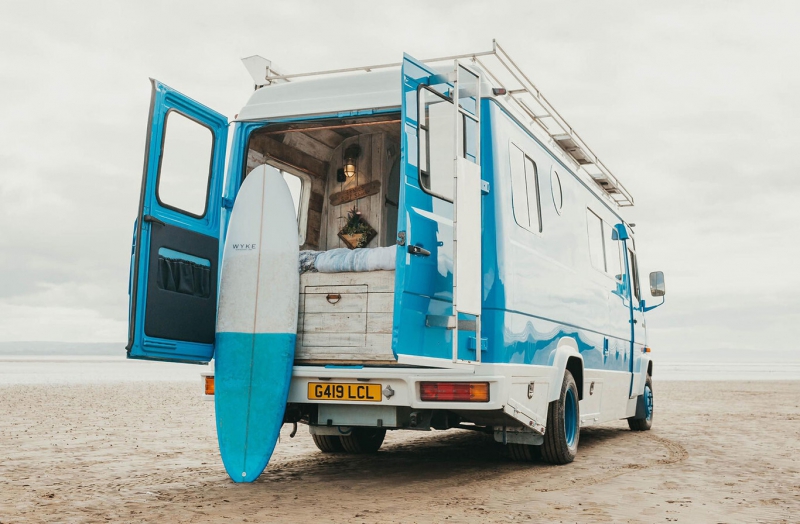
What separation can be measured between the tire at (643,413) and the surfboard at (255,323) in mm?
6349

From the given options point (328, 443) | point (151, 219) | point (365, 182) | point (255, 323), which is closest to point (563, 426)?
point (328, 443)

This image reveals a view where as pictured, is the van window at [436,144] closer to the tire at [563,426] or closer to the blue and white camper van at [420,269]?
the blue and white camper van at [420,269]

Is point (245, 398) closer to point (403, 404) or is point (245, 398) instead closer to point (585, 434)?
point (403, 404)

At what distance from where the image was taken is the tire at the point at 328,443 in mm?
8227

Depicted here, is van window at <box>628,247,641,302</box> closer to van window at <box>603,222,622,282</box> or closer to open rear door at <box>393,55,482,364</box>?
van window at <box>603,222,622,282</box>

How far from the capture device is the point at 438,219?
5965 millimetres

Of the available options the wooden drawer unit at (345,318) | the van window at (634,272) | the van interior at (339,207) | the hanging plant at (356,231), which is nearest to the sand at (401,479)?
the wooden drawer unit at (345,318)

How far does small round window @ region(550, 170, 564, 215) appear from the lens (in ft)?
24.7

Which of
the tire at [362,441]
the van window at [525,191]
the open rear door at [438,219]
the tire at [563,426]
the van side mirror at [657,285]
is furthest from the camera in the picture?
the van side mirror at [657,285]

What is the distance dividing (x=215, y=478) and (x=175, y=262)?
5.74 feet

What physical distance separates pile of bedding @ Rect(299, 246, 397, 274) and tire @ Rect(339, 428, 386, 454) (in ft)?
6.55

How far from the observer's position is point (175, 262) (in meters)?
6.35

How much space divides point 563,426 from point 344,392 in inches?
81.6

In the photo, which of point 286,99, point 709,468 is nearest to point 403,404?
point 286,99
